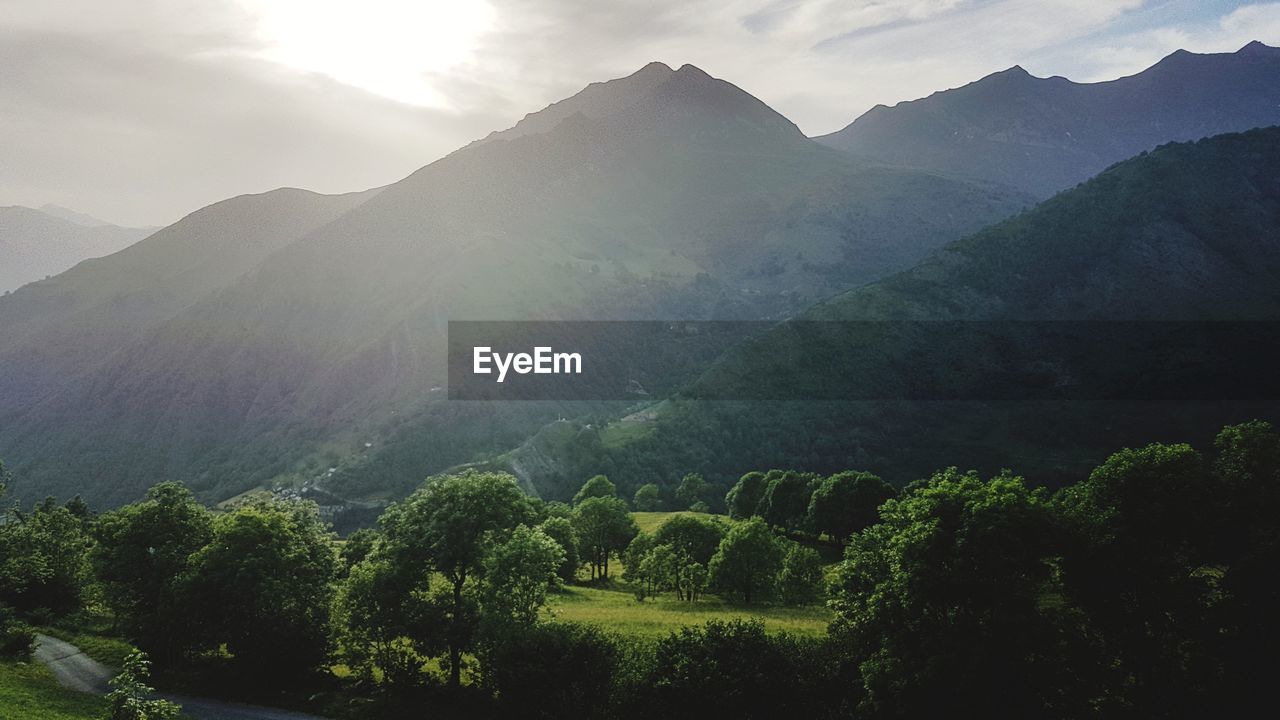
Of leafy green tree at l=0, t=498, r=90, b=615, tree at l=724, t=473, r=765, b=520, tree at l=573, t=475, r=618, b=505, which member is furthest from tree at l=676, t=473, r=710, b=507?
leafy green tree at l=0, t=498, r=90, b=615

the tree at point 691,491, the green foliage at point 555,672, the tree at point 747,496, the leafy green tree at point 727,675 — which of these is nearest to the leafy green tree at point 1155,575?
the leafy green tree at point 727,675

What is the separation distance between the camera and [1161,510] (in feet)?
83.4

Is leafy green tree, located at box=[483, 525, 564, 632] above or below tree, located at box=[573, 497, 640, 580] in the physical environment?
above

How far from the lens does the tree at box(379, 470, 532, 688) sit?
36.8 metres

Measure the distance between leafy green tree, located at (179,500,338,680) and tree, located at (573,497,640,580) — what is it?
39.1 m

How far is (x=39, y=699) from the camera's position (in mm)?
34219

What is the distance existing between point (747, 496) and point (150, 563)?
A: 75.6 m

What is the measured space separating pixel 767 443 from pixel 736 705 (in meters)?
175

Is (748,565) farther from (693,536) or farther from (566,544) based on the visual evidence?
(566,544)

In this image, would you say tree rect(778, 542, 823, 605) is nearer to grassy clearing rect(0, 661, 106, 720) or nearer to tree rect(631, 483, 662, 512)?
grassy clearing rect(0, 661, 106, 720)

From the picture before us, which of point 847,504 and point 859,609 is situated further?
point 847,504

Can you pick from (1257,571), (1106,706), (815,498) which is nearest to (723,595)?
(815,498)

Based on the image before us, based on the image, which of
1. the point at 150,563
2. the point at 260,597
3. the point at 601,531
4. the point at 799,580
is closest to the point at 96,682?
the point at 150,563

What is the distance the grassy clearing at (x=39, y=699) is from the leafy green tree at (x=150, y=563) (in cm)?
513
